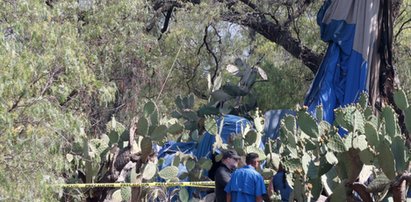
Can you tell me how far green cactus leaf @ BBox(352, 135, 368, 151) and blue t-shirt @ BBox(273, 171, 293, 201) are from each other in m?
1.38

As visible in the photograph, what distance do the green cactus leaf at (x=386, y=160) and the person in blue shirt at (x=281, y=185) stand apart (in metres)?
1.61

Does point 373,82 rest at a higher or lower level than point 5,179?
higher

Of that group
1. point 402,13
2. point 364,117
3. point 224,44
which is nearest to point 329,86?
point 364,117

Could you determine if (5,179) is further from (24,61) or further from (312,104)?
(312,104)

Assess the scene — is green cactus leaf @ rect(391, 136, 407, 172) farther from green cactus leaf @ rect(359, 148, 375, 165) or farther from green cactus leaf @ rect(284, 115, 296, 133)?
green cactus leaf @ rect(284, 115, 296, 133)

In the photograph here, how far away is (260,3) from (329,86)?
5601 millimetres

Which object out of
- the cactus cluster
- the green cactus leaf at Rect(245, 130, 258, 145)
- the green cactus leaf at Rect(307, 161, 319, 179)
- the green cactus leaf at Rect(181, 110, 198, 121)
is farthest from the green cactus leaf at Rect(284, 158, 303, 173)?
the green cactus leaf at Rect(181, 110, 198, 121)

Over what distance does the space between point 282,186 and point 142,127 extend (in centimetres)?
212

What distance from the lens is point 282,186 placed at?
9.40 m

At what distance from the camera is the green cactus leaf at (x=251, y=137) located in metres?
10.9

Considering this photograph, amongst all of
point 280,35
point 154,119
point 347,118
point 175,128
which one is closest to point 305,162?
point 347,118

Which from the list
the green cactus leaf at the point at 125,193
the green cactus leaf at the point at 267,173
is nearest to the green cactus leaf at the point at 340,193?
the green cactus leaf at the point at 267,173

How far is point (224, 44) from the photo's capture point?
21.9 metres

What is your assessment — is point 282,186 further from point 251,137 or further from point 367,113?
point 251,137
